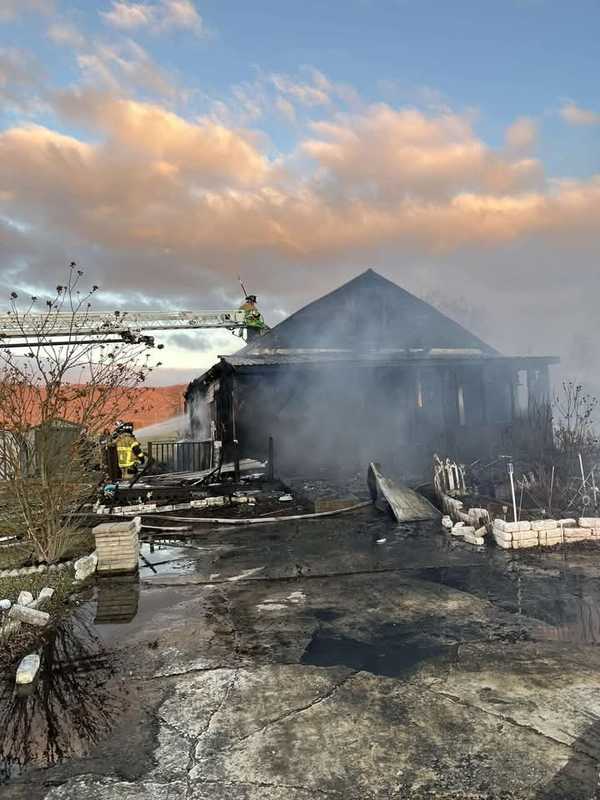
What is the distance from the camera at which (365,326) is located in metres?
20.0

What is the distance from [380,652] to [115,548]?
13.3ft

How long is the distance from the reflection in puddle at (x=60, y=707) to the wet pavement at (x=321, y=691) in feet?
0.05

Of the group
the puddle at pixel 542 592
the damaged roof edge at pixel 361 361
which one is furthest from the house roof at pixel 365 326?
the puddle at pixel 542 592

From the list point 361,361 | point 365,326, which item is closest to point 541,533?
point 361,361

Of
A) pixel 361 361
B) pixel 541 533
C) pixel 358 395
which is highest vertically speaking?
pixel 361 361

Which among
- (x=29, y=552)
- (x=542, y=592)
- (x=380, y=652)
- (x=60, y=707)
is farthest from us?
(x=29, y=552)

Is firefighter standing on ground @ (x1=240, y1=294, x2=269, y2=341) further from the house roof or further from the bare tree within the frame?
the bare tree

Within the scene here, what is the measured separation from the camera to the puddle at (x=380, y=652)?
13.0 feet

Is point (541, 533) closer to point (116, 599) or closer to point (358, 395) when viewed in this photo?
point (116, 599)

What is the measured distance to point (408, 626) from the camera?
4707mm

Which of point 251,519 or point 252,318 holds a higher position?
point 252,318

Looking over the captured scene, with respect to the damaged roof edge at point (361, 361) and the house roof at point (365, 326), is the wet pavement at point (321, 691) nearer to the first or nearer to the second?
the damaged roof edge at point (361, 361)

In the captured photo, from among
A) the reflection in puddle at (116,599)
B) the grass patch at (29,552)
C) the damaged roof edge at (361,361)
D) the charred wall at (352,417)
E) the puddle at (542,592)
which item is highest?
the damaged roof edge at (361,361)

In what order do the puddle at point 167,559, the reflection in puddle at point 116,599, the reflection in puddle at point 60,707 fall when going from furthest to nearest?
the puddle at point 167,559 → the reflection in puddle at point 116,599 → the reflection in puddle at point 60,707
